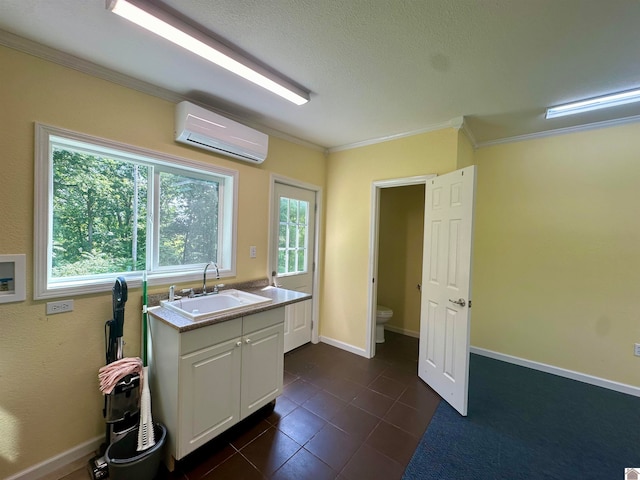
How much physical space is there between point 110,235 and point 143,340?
81 centimetres

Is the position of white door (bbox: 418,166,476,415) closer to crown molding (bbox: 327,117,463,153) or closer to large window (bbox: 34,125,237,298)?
crown molding (bbox: 327,117,463,153)

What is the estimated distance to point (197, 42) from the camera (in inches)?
57.3

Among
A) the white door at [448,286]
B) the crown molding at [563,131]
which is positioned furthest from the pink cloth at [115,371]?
the crown molding at [563,131]

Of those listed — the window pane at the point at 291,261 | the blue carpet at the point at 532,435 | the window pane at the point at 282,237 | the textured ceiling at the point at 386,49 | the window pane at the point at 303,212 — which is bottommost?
the blue carpet at the point at 532,435

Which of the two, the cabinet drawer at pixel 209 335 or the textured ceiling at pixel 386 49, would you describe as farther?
the cabinet drawer at pixel 209 335

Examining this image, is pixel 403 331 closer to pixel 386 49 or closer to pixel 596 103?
pixel 596 103

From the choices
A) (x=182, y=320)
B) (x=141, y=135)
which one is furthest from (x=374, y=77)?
(x=182, y=320)

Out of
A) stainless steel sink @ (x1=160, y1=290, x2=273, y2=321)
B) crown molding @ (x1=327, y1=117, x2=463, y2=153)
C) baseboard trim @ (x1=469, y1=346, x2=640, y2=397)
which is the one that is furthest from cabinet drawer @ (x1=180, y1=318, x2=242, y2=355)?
baseboard trim @ (x1=469, y1=346, x2=640, y2=397)

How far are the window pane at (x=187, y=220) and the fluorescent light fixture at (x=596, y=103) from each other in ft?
10.2

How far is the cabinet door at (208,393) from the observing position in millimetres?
1598

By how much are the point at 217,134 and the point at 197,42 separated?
76cm

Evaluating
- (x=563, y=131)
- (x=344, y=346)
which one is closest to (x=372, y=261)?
(x=344, y=346)

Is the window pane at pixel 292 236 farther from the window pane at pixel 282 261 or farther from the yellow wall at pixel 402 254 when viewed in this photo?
the yellow wall at pixel 402 254

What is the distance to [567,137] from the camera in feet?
9.08
